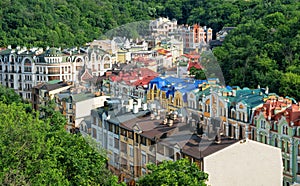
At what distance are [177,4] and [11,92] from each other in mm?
47476

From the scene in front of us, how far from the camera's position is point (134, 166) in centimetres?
1762

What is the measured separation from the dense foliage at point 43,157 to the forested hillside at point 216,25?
52.8ft

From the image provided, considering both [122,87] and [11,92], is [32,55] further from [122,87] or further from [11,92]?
[122,87]

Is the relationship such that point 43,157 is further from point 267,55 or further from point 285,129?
point 267,55

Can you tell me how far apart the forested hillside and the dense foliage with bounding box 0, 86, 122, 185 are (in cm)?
1610

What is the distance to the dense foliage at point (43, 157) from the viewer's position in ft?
43.6

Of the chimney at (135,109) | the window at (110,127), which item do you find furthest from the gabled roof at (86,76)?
the chimney at (135,109)

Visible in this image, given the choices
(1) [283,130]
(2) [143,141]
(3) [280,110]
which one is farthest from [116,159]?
(3) [280,110]

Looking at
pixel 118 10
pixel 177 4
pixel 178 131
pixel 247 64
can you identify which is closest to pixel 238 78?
pixel 247 64

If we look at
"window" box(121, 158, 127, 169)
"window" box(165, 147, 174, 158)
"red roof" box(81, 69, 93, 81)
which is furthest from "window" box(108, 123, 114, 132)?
"red roof" box(81, 69, 93, 81)

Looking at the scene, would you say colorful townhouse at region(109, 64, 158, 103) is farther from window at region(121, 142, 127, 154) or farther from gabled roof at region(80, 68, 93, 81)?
gabled roof at region(80, 68, 93, 81)

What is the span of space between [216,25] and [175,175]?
5225cm

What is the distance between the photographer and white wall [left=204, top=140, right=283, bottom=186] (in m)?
15.5

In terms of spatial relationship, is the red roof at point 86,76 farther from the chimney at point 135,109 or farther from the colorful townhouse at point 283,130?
the colorful townhouse at point 283,130
